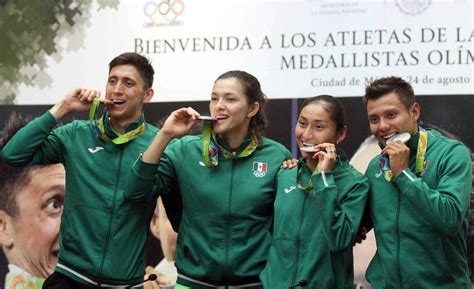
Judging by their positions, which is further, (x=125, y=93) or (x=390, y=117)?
(x=125, y=93)

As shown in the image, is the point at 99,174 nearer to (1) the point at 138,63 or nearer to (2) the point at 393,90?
(1) the point at 138,63

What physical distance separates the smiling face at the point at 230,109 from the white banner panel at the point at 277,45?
1.33 metres

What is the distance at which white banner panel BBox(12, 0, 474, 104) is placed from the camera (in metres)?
4.37

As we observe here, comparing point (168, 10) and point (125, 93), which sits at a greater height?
point (168, 10)

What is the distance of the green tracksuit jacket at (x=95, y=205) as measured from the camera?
3.21 m

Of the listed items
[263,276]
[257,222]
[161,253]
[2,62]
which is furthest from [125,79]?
[2,62]

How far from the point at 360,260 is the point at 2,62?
116 inches

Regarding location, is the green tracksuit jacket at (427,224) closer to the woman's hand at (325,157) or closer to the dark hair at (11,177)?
the woman's hand at (325,157)

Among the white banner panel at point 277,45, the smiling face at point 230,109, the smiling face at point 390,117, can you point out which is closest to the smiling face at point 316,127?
the smiling face at point 390,117

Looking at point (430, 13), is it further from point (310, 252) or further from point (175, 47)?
point (310, 252)

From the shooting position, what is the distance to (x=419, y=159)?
295 cm

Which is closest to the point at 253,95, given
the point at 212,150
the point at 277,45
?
the point at 212,150

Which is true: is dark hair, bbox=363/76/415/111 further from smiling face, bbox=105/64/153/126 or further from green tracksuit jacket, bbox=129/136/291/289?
smiling face, bbox=105/64/153/126

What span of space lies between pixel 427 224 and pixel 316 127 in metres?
0.64
